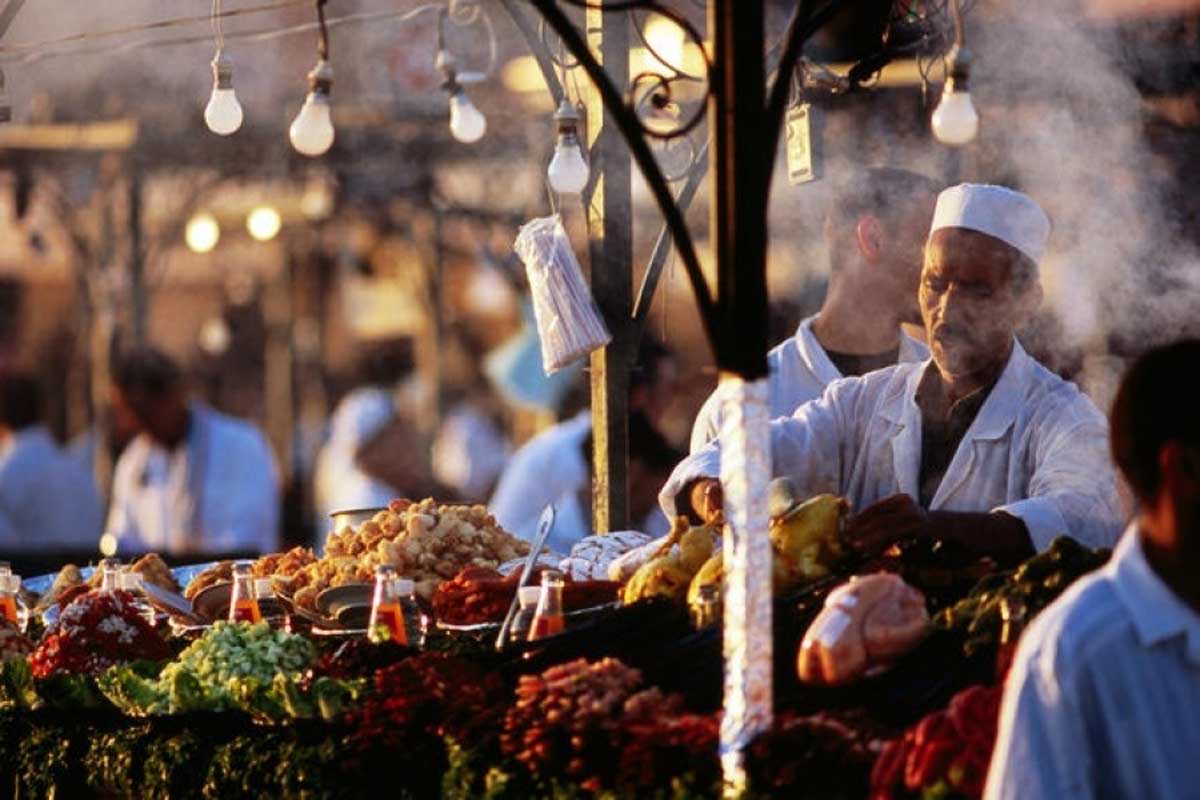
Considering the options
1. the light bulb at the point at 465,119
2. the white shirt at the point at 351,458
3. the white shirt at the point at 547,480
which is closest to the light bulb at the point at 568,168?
the light bulb at the point at 465,119

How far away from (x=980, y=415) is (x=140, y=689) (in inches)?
101

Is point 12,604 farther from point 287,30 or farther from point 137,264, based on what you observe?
point 137,264

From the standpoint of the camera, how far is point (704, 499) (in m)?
6.33

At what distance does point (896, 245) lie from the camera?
7.65 meters

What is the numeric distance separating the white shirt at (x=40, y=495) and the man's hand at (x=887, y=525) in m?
8.51

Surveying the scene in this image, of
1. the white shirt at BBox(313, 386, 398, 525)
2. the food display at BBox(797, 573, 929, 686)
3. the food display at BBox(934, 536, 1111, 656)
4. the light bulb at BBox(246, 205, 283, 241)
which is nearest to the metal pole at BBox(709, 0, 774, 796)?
the food display at BBox(797, 573, 929, 686)

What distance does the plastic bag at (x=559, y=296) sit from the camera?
25.2 ft

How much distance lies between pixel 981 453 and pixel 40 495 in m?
8.38

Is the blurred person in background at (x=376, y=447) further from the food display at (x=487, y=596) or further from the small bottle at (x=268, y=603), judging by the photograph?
the food display at (x=487, y=596)

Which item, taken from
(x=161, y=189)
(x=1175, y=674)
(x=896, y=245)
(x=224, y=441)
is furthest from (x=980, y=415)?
(x=161, y=189)

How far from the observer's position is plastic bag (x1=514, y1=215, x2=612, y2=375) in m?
7.68

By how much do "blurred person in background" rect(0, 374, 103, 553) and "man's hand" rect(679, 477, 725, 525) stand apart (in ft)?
24.0

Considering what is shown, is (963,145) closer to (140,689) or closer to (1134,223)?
(1134,223)

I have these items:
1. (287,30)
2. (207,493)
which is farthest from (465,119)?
(207,493)
